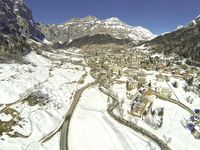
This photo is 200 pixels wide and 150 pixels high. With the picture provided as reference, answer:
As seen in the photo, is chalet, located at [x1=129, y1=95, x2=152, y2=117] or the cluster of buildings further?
chalet, located at [x1=129, y1=95, x2=152, y2=117]

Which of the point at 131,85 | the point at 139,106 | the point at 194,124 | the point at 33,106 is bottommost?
the point at 194,124

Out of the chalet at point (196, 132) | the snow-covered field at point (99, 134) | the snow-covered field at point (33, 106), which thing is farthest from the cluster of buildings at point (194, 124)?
the snow-covered field at point (33, 106)

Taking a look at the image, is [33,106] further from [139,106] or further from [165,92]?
[165,92]

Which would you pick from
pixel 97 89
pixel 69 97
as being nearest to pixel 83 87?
pixel 97 89

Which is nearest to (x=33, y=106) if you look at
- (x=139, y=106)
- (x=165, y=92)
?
(x=139, y=106)

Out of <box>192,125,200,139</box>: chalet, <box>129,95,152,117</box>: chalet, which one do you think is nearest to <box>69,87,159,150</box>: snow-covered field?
<box>129,95,152,117</box>: chalet

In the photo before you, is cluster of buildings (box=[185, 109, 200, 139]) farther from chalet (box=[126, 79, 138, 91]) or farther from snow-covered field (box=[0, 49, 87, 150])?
snow-covered field (box=[0, 49, 87, 150])

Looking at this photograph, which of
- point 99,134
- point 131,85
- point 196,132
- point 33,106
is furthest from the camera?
point 131,85

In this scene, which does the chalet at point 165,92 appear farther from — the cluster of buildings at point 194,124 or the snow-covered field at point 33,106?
the snow-covered field at point 33,106

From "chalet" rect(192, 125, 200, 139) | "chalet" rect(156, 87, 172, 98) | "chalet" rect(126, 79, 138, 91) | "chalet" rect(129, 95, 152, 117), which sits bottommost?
"chalet" rect(192, 125, 200, 139)

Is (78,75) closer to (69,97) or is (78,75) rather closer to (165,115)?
(69,97)
